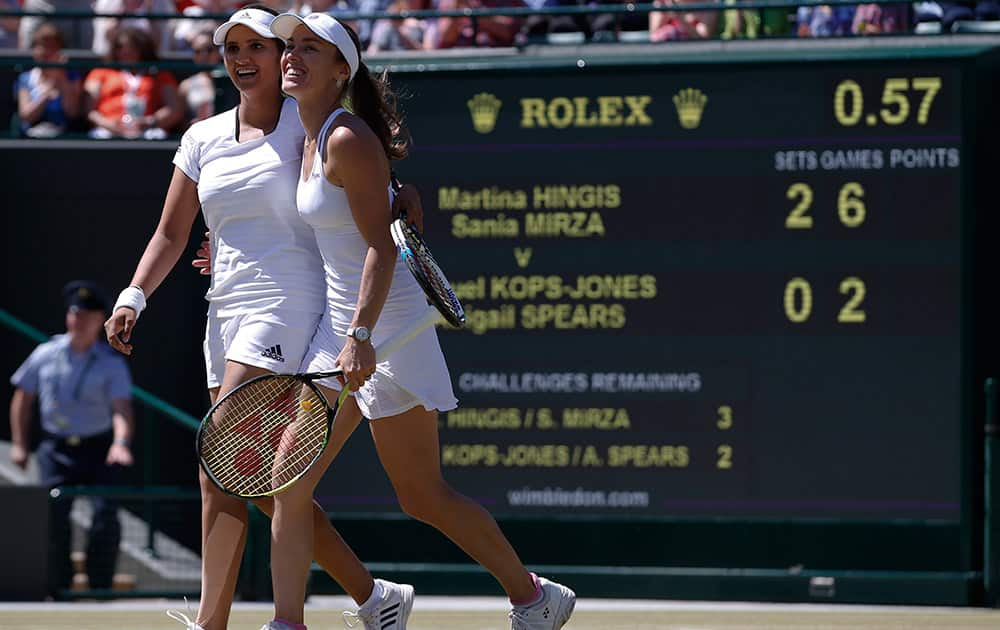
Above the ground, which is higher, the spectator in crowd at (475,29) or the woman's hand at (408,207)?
the spectator in crowd at (475,29)

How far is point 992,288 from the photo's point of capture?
10.1 metres

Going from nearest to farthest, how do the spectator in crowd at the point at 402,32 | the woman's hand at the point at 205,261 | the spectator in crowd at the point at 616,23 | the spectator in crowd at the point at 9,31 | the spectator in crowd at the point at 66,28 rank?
the woman's hand at the point at 205,261 < the spectator in crowd at the point at 616,23 < the spectator in crowd at the point at 402,32 < the spectator in crowd at the point at 66,28 < the spectator in crowd at the point at 9,31

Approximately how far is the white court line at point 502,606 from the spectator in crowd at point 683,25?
10.4 feet

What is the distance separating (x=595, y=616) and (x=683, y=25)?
144 inches

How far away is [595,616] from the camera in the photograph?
896cm

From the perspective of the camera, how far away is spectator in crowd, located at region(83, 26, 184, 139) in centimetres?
1220

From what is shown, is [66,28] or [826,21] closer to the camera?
[826,21]

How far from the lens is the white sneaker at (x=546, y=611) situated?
6371 mm

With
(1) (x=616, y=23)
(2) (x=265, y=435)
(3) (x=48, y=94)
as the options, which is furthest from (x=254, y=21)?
(3) (x=48, y=94)

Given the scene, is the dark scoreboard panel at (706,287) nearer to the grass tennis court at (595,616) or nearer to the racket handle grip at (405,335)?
the grass tennis court at (595,616)

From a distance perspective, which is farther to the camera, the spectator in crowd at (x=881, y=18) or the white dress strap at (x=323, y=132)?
the spectator in crowd at (x=881, y=18)

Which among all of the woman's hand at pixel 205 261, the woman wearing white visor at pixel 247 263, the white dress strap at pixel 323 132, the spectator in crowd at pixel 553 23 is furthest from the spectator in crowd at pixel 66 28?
the white dress strap at pixel 323 132

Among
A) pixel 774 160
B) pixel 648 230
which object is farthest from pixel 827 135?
pixel 648 230

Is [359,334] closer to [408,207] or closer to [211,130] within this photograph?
[408,207]
